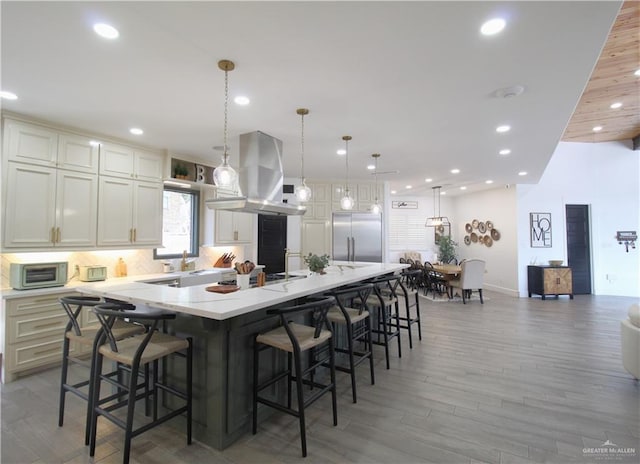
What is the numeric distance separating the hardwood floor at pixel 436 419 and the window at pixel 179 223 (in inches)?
81.7

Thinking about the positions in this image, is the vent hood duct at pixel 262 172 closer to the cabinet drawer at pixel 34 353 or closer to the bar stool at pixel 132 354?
the bar stool at pixel 132 354

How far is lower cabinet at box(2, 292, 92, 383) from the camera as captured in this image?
2.91m

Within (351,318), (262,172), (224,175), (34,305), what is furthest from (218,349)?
(34,305)

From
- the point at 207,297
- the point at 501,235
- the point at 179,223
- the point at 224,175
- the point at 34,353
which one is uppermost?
the point at 224,175

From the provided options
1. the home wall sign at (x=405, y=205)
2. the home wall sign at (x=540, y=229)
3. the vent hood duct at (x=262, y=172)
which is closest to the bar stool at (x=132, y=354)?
the vent hood duct at (x=262, y=172)

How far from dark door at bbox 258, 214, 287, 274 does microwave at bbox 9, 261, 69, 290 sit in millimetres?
3053

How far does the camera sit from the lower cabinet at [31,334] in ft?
9.55

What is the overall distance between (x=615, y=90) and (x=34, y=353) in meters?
8.40

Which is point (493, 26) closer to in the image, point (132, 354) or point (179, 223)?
point (132, 354)

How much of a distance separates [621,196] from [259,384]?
29.5ft

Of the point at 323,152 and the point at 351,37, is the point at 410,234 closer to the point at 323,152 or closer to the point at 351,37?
the point at 323,152

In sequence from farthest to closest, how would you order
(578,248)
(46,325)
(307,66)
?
(578,248) → (46,325) → (307,66)

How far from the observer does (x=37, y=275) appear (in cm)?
313

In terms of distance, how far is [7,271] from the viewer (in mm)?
3211
